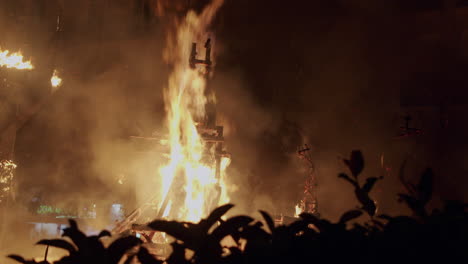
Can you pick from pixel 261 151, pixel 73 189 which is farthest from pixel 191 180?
pixel 73 189

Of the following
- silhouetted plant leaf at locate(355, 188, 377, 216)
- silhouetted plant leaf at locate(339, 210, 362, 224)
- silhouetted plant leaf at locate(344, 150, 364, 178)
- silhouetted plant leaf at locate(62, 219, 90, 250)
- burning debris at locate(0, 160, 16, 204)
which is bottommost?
burning debris at locate(0, 160, 16, 204)

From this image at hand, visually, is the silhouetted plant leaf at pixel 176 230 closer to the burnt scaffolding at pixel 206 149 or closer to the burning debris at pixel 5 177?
the burnt scaffolding at pixel 206 149

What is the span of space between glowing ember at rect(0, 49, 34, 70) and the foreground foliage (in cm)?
889

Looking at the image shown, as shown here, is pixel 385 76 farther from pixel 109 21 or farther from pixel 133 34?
pixel 109 21

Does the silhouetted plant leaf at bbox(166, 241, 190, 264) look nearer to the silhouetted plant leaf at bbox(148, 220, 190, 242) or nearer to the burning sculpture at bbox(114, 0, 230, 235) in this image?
the silhouetted plant leaf at bbox(148, 220, 190, 242)

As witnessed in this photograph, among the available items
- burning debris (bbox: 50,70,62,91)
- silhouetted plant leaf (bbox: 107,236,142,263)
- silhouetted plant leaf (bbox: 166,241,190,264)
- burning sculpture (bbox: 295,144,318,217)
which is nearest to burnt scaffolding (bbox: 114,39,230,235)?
burning sculpture (bbox: 295,144,318,217)

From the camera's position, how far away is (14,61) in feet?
29.5

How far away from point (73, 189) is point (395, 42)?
36.2 ft

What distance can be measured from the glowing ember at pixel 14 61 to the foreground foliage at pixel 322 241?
8.89 metres

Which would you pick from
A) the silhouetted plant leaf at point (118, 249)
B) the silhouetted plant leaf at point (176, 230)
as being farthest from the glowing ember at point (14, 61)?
the silhouetted plant leaf at point (176, 230)

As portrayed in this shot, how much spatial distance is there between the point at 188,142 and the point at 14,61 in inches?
209

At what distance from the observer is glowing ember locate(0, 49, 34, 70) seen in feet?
28.7

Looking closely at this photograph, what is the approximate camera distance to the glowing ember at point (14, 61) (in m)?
8.76

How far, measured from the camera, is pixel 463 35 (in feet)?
24.7
